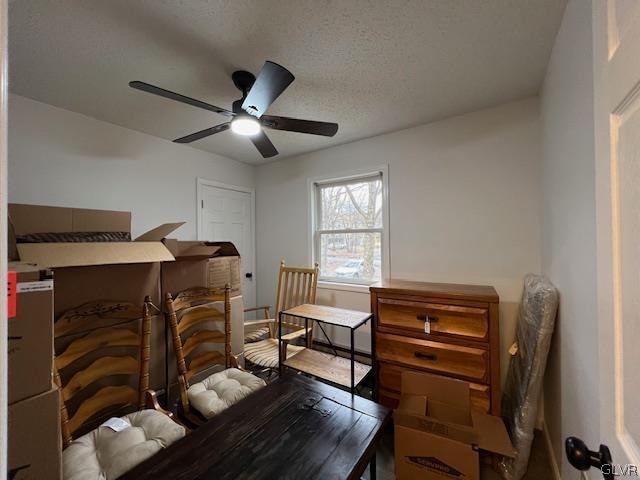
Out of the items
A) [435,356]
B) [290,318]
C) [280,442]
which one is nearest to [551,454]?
[435,356]

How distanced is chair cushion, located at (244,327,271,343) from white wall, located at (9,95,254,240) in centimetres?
122

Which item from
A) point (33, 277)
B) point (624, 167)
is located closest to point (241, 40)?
point (33, 277)

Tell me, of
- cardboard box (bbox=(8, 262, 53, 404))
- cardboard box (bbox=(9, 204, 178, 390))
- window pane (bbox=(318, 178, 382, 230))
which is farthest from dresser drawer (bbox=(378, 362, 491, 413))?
cardboard box (bbox=(8, 262, 53, 404))

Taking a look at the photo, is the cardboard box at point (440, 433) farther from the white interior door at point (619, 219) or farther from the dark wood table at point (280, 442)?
the white interior door at point (619, 219)

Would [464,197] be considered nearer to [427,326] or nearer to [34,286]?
[427,326]

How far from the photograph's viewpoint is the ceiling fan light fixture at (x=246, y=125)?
5.06 feet

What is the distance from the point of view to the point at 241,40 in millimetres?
1365

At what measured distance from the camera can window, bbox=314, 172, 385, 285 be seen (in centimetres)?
272

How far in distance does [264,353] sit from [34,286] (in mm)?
1719

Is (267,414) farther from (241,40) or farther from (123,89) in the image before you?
(123,89)

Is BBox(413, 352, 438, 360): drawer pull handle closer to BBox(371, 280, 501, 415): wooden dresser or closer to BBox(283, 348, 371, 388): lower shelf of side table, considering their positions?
BBox(371, 280, 501, 415): wooden dresser

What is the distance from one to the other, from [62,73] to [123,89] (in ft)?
0.98

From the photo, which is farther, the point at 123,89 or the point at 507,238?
the point at 507,238

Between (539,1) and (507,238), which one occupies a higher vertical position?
(539,1)
